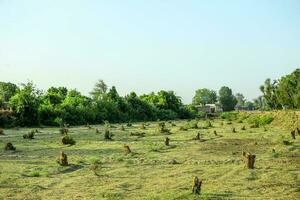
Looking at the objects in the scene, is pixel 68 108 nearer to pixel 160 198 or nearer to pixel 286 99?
pixel 286 99

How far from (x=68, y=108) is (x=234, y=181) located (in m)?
40.8

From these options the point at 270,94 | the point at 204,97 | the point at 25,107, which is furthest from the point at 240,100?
the point at 25,107

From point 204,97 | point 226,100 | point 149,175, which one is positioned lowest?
point 149,175

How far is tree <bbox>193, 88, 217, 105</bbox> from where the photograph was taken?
141 meters

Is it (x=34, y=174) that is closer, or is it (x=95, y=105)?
(x=34, y=174)

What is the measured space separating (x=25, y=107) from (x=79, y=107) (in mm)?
8409

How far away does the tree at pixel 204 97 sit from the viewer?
463 feet

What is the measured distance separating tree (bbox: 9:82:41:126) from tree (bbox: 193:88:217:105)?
319ft

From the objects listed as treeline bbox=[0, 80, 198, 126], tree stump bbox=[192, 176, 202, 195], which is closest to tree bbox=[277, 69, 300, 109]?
treeline bbox=[0, 80, 198, 126]

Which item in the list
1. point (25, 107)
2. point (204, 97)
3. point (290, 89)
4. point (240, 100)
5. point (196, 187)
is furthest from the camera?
point (240, 100)

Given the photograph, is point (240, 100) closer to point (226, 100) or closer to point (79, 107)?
point (226, 100)

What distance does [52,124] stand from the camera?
4634 centimetres

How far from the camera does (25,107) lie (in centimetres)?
4419

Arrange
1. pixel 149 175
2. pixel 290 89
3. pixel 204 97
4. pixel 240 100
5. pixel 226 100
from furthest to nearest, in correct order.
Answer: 1. pixel 240 100
2. pixel 204 97
3. pixel 226 100
4. pixel 290 89
5. pixel 149 175
